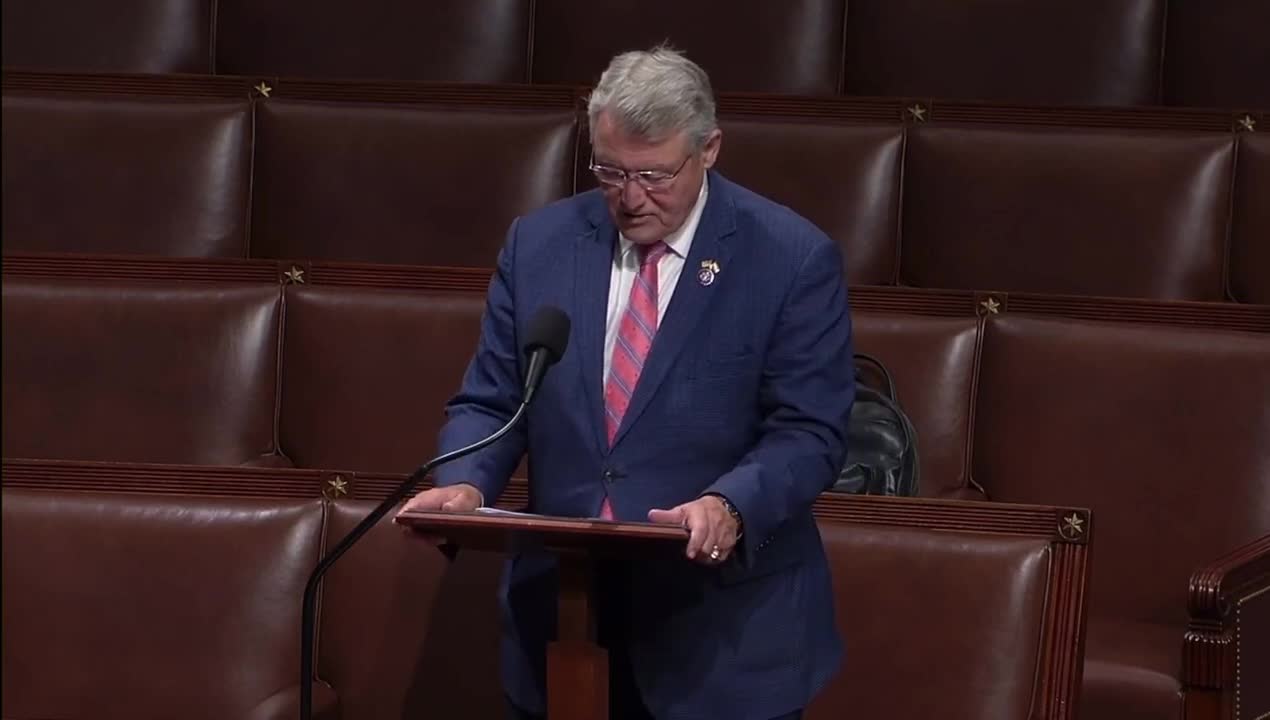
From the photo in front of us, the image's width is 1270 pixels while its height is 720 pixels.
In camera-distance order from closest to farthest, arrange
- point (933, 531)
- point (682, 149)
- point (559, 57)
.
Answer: point (682, 149) → point (933, 531) → point (559, 57)

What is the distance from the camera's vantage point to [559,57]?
3.39 ft

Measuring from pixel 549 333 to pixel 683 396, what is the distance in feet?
0.24

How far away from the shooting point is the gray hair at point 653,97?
21.4 inches

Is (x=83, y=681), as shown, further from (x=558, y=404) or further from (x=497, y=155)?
(x=497, y=155)

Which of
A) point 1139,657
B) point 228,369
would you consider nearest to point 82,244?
→ point 228,369

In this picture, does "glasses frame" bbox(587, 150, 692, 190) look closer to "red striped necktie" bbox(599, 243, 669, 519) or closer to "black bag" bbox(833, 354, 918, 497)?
"red striped necktie" bbox(599, 243, 669, 519)

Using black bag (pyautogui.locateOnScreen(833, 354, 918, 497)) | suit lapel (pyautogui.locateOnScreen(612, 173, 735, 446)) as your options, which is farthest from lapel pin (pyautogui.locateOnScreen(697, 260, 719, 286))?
black bag (pyautogui.locateOnScreen(833, 354, 918, 497))

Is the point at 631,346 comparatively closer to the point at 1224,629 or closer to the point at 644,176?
the point at 644,176

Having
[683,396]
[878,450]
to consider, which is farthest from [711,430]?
[878,450]

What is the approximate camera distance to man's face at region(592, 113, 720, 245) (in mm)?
548

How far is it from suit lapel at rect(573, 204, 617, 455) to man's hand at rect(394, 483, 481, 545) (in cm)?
4

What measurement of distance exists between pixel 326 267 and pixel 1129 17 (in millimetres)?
440

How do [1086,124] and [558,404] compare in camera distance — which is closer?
[558,404]

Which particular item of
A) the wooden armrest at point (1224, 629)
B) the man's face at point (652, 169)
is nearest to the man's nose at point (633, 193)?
the man's face at point (652, 169)
